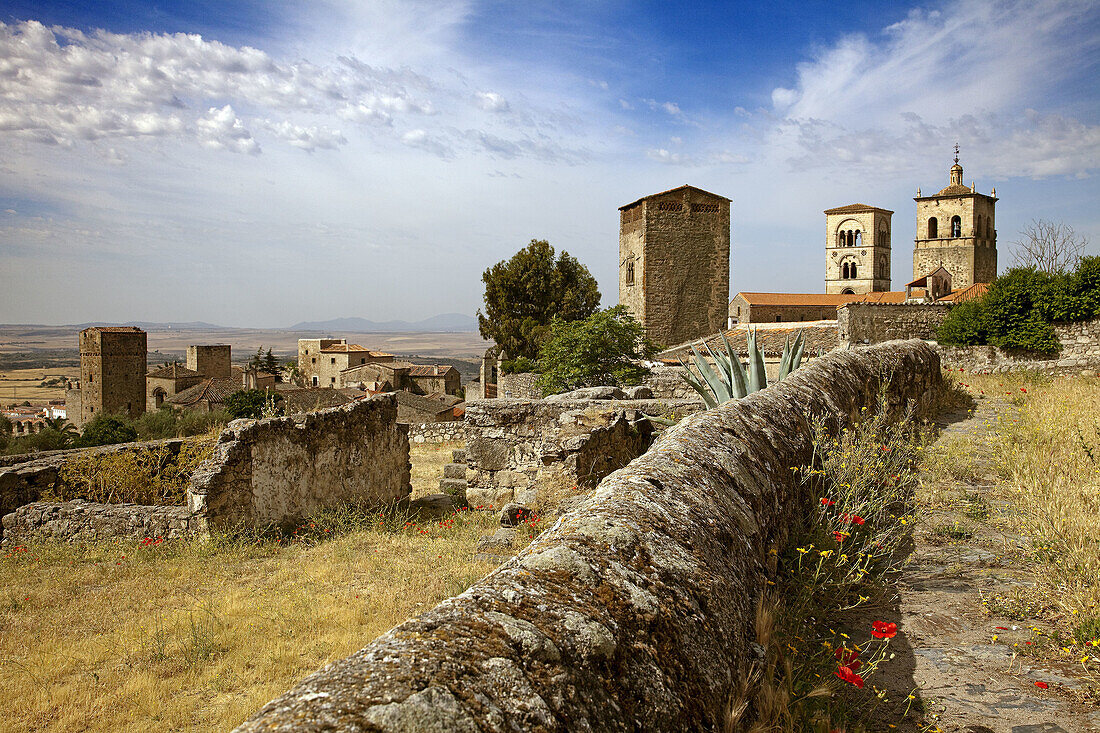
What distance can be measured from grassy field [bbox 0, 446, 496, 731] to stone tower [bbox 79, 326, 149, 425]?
3412cm

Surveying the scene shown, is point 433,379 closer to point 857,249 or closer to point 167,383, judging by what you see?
point 167,383

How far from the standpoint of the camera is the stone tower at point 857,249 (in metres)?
68.1

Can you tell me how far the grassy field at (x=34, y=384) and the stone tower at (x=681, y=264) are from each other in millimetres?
56476

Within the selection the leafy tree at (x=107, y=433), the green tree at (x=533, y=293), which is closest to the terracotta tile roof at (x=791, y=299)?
the green tree at (x=533, y=293)

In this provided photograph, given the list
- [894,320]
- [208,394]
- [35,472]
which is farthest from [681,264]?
[35,472]

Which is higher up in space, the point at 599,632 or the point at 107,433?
the point at 599,632

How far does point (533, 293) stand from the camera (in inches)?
1422

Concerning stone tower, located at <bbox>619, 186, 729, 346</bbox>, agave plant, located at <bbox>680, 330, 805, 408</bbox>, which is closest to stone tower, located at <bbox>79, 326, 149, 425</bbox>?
stone tower, located at <bbox>619, 186, 729, 346</bbox>

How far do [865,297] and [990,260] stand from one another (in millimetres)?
23967

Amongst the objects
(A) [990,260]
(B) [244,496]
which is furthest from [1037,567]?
(A) [990,260]

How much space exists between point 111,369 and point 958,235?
241 ft

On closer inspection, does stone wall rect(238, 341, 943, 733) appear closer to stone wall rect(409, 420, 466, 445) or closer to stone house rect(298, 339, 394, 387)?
stone wall rect(409, 420, 466, 445)

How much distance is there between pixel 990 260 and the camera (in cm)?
6375

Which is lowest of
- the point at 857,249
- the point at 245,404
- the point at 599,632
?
the point at 245,404
